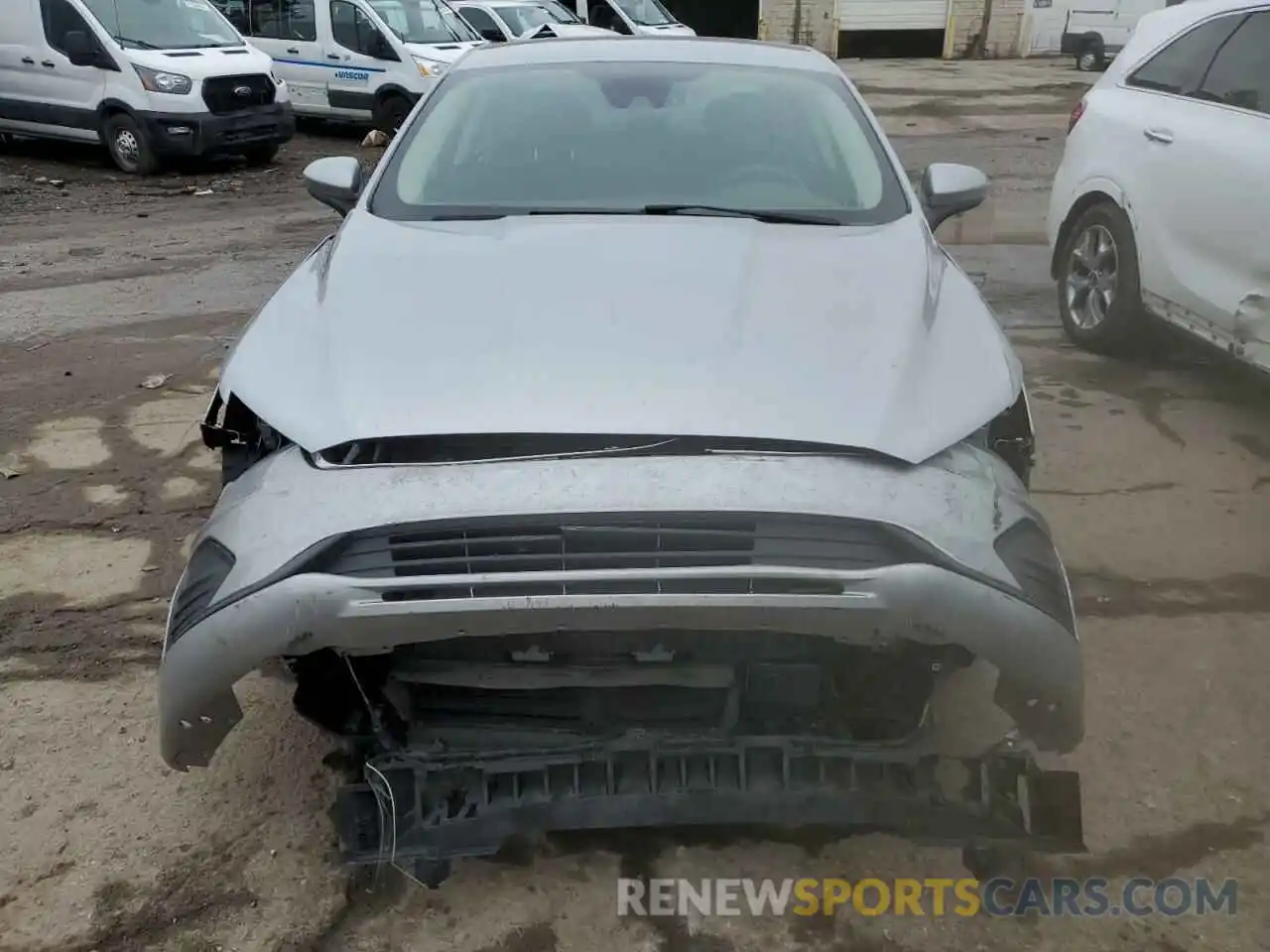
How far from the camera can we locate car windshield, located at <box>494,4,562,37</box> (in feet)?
52.6

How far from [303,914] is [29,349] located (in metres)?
4.84

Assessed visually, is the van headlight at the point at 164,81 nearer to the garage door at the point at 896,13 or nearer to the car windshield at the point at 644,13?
the car windshield at the point at 644,13

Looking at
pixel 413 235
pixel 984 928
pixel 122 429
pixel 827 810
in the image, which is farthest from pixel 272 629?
pixel 122 429

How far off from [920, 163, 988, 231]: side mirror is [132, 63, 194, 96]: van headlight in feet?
30.5

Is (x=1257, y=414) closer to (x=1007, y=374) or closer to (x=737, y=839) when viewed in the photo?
(x=1007, y=374)

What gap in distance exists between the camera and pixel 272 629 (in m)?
2.05

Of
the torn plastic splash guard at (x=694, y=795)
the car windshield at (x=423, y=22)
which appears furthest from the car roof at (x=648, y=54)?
the car windshield at (x=423, y=22)

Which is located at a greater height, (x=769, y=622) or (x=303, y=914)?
(x=769, y=622)

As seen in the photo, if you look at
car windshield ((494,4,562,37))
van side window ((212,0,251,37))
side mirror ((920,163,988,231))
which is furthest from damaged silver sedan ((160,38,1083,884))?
car windshield ((494,4,562,37))

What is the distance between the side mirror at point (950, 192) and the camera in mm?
3668

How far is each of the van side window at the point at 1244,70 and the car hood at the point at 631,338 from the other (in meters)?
2.64

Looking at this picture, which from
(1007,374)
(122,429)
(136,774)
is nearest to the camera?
(1007,374)

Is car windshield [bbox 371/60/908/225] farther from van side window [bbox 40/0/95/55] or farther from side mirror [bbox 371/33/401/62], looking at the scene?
side mirror [bbox 371/33/401/62]

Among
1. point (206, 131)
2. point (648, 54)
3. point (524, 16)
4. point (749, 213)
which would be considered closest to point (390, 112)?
point (206, 131)
